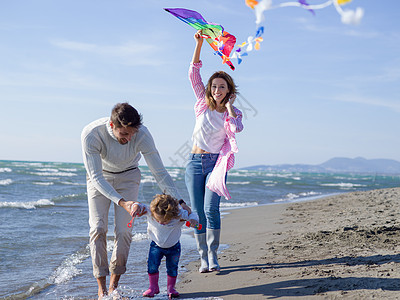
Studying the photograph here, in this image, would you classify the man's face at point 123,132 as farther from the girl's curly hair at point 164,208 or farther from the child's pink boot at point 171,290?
the child's pink boot at point 171,290

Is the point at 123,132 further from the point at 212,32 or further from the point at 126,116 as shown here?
the point at 212,32

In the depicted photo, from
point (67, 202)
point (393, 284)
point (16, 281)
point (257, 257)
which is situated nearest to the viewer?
point (393, 284)

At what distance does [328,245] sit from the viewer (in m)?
4.73

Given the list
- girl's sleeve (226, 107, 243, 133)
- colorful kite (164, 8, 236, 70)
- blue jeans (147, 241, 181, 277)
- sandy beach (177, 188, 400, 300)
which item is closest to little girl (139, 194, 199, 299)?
blue jeans (147, 241, 181, 277)

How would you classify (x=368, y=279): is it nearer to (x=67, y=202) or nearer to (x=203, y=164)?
(x=203, y=164)

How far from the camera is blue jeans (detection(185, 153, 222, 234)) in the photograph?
13.5ft

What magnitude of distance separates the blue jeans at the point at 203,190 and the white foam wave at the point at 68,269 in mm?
1409

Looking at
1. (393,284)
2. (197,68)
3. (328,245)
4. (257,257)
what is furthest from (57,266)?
(393,284)

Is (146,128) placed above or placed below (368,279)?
above

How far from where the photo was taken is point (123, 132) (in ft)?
10.0

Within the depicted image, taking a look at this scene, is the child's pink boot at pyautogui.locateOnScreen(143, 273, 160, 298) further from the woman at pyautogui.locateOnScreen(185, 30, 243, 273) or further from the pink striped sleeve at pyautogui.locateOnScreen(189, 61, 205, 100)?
the pink striped sleeve at pyautogui.locateOnScreen(189, 61, 205, 100)

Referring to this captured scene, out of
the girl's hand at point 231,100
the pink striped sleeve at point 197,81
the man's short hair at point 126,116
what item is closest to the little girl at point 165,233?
the man's short hair at point 126,116

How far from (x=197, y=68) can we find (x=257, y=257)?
2223mm

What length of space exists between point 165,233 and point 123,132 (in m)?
0.93
